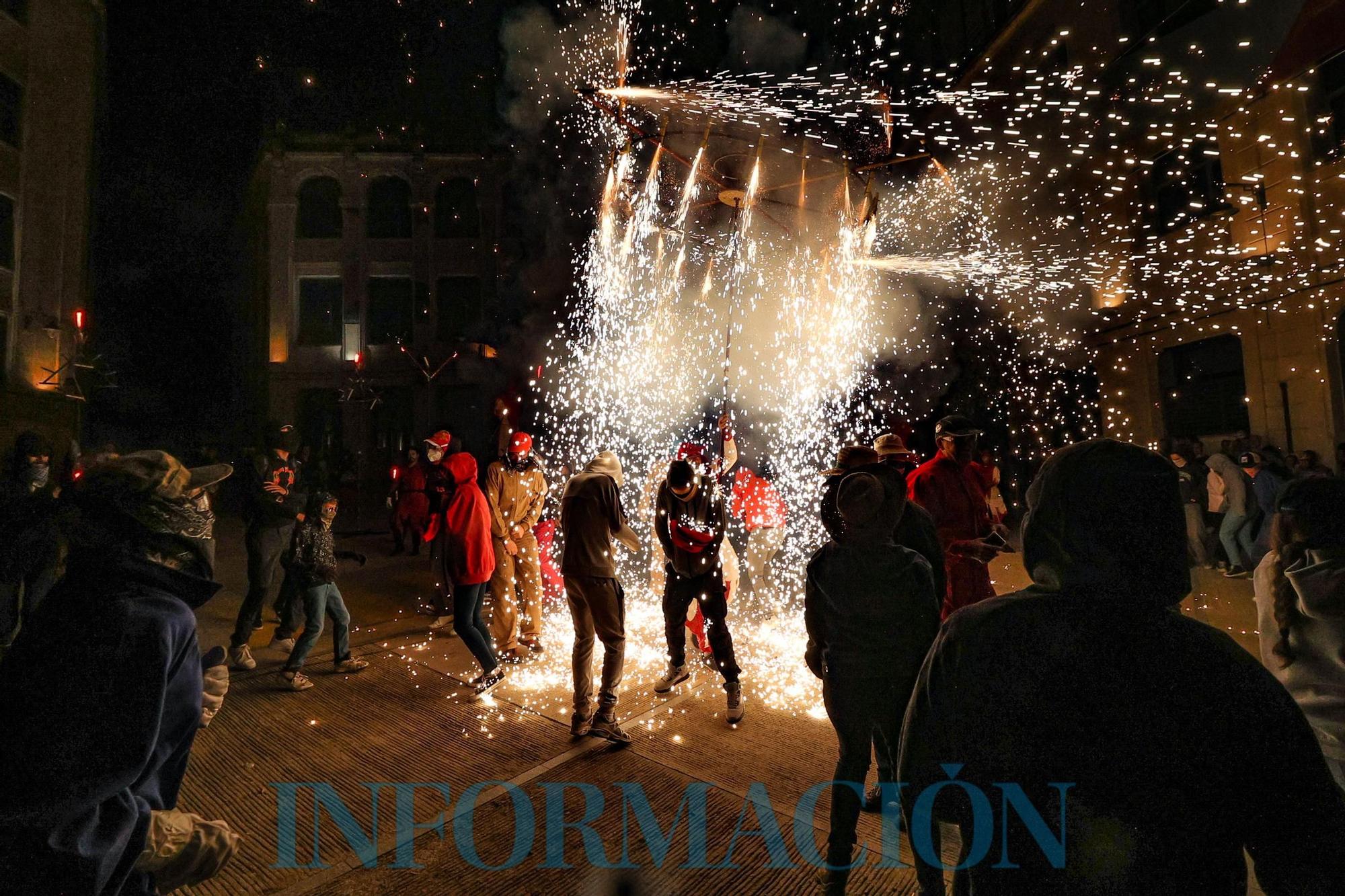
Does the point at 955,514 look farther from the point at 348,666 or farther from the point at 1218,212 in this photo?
the point at 1218,212

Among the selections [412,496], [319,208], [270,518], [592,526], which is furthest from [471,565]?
[319,208]

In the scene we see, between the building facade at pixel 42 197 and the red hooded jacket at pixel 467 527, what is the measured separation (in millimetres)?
17443

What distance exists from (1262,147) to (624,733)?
14569 millimetres

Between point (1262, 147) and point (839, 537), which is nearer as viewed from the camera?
point (839, 537)

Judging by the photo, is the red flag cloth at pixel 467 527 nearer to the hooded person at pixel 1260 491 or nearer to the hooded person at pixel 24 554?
the hooded person at pixel 24 554

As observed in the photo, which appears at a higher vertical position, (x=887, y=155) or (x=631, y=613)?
(x=887, y=155)

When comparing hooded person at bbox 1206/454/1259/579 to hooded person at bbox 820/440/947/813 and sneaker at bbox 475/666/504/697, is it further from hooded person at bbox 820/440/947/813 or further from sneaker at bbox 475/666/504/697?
sneaker at bbox 475/666/504/697

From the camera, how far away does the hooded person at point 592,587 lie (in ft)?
12.9

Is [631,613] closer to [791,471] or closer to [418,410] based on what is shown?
[791,471]

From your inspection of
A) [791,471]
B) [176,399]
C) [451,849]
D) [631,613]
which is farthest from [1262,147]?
[176,399]

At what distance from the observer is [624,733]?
3873 millimetres

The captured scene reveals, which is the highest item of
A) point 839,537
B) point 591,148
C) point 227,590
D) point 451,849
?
point 591,148

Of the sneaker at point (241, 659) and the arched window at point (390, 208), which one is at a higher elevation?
the arched window at point (390, 208)

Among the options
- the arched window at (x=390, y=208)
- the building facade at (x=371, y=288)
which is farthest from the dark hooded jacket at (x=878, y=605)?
the arched window at (x=390, y=208)
